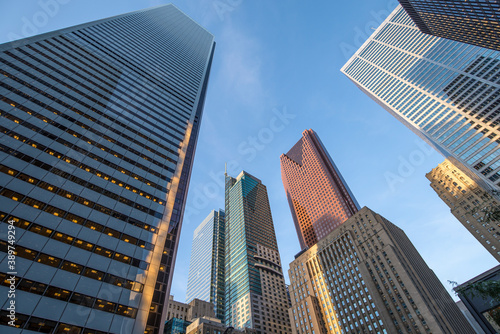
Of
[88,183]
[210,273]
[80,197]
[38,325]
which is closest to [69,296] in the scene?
[38,325]

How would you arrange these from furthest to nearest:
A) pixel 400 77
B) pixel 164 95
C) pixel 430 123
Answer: pixel 400 77, pixel 430 123, pixel 164 95

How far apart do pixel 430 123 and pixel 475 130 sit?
62.4 feet

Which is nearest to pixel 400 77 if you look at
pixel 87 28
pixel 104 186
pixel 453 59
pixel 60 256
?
pixel 453 59

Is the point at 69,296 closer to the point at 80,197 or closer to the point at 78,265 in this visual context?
the point at 78,265

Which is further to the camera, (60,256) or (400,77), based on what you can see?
(400,77)

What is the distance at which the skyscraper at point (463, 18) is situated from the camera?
256 ft

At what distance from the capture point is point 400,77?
137250 mm

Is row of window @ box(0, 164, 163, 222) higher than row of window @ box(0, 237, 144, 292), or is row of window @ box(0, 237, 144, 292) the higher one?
row of window @ box(0, 164, 163, 222)

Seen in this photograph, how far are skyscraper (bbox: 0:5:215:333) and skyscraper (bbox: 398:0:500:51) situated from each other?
298 feet

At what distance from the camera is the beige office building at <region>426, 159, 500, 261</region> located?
98.4m

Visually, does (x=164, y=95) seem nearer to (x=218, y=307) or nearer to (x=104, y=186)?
(x=104, y=186)

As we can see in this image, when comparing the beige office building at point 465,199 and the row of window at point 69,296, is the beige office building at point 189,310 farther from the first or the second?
the beige office building at point 465,199

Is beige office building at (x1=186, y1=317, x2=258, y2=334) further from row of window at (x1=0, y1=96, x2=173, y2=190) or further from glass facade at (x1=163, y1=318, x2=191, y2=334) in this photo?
row of window at (x1=0, y1=96, x2=173, y2=190)

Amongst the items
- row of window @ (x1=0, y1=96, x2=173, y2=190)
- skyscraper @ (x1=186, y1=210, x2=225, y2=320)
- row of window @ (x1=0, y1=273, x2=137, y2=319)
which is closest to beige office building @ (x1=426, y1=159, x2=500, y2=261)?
row of window @ (x1=0, y1=96, x2=173, y2=190)
